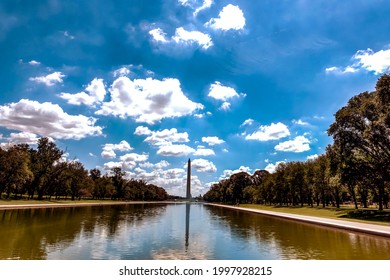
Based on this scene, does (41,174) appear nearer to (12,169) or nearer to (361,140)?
(12,169)

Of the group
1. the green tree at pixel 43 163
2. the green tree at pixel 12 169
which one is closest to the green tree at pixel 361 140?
the green tree at pixel 12 169

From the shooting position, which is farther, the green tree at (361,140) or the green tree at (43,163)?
the green tree at (43,163)

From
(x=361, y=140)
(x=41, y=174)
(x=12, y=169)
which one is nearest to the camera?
(x=361, y=140)

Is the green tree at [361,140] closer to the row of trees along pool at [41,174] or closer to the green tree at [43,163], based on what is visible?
the row of trees along pool at [41,174]

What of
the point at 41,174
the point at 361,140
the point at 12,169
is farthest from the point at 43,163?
the point at 361,140

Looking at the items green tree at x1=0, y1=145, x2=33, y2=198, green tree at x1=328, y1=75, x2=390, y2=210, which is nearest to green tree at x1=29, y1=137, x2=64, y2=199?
green tree at x1=0, y1=145, x2=33, y2=198

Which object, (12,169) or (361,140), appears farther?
(12,169)

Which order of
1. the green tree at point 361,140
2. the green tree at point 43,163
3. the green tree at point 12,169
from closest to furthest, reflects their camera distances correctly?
the green tree at point 361,140 < the green tree at point 12,169 < the green tree at point 43,163

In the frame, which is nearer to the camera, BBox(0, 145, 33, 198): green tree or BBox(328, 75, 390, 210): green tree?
BBox(328, 75, 390, 210): green tree

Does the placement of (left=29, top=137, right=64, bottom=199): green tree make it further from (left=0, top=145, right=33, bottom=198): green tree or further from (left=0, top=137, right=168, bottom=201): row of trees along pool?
(left=0, top=145, right=33, bottom=198): green tree

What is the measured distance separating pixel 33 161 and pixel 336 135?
85.7m
